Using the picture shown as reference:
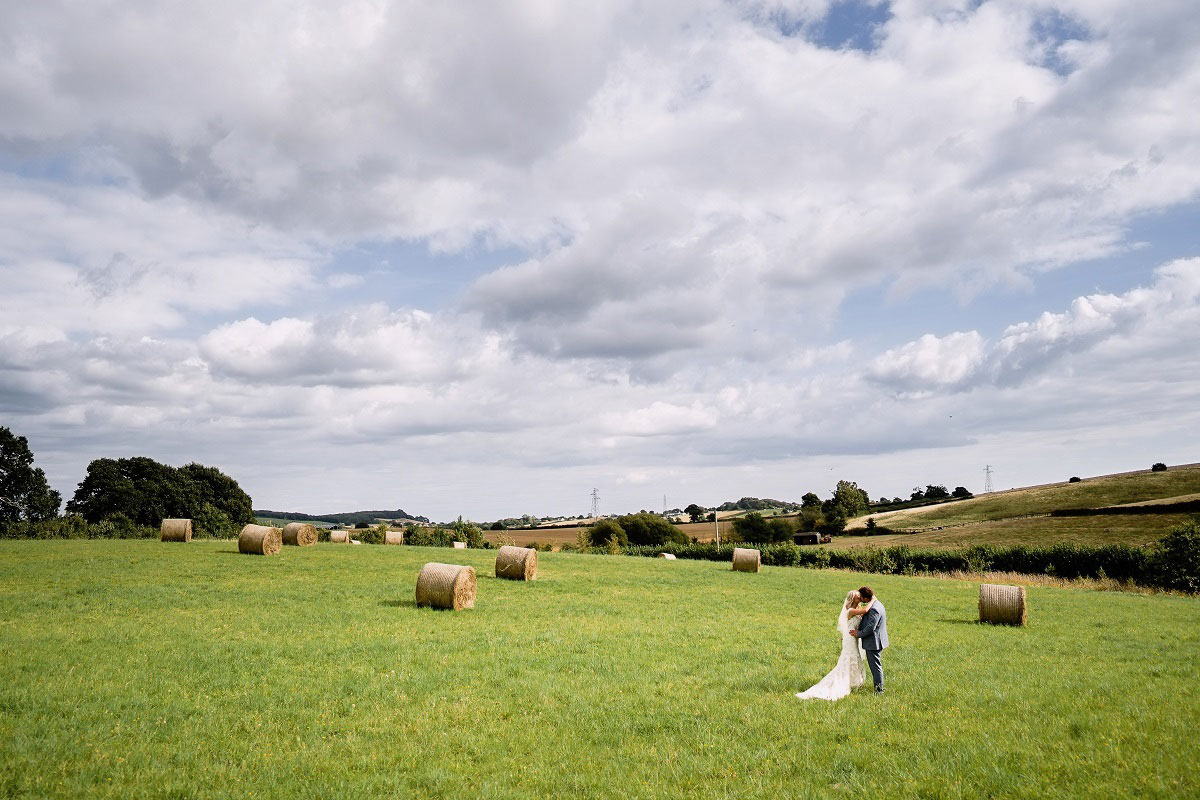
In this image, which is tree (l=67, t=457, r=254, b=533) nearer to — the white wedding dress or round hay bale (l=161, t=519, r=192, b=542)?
round hay bale (l=161, t=519, r=192, b=542)

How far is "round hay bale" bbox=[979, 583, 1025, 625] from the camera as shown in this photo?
25.9 meters

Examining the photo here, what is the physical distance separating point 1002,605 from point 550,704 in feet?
68.7

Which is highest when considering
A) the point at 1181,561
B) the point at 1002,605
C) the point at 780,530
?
the point at 1002,605

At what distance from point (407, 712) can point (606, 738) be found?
3.81 m

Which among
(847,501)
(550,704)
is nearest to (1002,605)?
(550,704)

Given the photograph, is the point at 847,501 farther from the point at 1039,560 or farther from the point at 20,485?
the point at 20,485

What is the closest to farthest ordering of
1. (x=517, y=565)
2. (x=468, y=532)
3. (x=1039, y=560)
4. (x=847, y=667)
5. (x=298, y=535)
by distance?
(x=847, y=667) < (x=517, y=565) < (x=298, y=535) < (x=1039, y=560) < (x=468, y=532)

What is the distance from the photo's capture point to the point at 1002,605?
85.8ft

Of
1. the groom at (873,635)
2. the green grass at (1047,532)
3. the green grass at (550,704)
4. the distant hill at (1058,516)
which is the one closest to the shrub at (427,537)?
the green grass at (1047,532)

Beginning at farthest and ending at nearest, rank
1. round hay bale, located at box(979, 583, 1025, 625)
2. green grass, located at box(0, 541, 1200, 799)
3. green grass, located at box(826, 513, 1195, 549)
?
green grass, located at box(826, 513, 1195, 549) → round hay bale, located at box(979, 583, 1025, 625) → green grass, located at box(0, 541, 1200, 799)

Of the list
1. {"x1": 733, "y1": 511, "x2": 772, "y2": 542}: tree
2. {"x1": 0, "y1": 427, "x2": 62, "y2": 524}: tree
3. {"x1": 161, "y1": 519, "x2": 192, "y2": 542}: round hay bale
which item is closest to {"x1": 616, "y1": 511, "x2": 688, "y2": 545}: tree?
{"x1": 733, "y1": 511, "x2": 772, "y2": 542}: tree

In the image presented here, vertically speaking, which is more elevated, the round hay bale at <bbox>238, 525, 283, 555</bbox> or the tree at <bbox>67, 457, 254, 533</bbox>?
the tree at <bbox>67, 457, 254, 533</bbox>

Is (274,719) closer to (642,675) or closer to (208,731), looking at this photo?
(208,731)

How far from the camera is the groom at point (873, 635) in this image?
14672 millimetres
